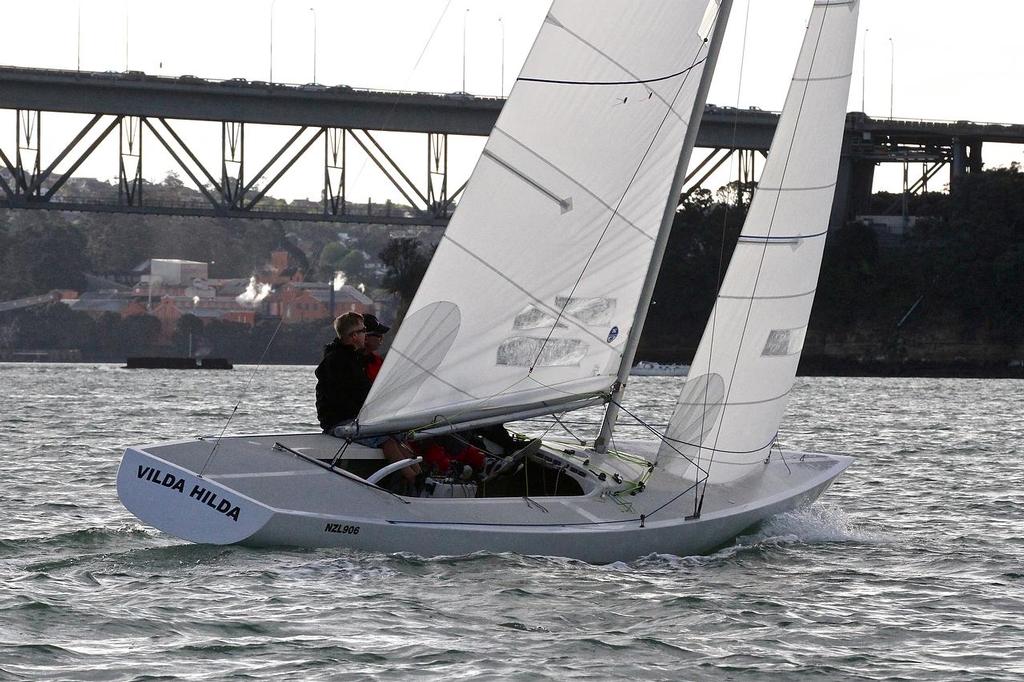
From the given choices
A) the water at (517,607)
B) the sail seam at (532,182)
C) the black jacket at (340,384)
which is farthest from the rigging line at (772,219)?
the black jacket at (340,384)

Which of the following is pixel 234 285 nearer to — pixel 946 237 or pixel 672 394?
pixel 946 237

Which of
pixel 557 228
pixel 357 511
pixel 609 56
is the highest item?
pixel 609 56

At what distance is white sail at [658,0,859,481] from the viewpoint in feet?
43.2

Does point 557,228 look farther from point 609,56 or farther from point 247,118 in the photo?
point 247,118

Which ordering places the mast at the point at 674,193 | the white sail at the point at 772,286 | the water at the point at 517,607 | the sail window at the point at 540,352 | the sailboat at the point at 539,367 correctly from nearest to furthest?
the water at the point at 517,607
the sailboat at the point at 539,367
the sail window at the point at 540,352
the mast at the point at 674,193
the white sail at the point at 772,286

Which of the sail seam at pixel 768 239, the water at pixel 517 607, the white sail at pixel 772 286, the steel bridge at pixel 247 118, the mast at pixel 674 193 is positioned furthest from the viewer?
A: the steel bridge at pixel 247 118

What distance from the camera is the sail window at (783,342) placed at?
13438mm

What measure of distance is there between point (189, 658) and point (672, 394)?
40.9 meters

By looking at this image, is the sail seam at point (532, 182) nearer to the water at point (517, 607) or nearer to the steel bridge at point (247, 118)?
the water at point (517, 607)

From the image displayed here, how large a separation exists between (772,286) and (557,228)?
2432 mm

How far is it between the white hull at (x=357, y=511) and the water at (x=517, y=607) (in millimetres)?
138

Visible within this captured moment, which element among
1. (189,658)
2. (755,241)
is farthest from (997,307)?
(189,658)

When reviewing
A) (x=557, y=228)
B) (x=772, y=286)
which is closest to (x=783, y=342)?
(x=772, y=286)

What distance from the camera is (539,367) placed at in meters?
12.0
